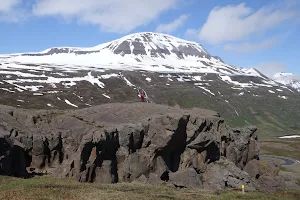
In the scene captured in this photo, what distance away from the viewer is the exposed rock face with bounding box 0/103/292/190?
46.2 m

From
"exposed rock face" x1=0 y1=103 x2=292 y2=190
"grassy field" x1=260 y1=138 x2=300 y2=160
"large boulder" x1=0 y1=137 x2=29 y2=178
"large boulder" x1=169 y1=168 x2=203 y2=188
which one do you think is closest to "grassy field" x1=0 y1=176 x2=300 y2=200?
"large boulder" x1=0 y1=137 x2=29 y2=178

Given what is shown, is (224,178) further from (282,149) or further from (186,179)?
(282,149)

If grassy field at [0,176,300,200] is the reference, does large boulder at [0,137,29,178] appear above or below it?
above

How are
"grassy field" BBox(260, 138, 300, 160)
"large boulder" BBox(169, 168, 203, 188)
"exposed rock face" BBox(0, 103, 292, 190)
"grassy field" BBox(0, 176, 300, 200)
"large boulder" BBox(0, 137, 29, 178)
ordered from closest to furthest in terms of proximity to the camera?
1. "grassy field" BBox(0, 176, 300, 200)
2. "large boulder" BBox(0, 137, 29, 178)
3. "exposed rock face" BBox(0, 103, 292, 190)
4. "large boulder" BBox(169, 168, 203, 188)
5. "grassy field" BBox(260, 138, 300, 160)

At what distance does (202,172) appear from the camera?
191 feet

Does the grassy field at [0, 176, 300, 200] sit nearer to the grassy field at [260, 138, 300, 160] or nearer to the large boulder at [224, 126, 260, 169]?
the large boulder at [224, 126, 260, 169]

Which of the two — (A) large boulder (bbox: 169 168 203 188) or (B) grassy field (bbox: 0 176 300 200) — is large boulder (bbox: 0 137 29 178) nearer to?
(B) grassy field (bbox: 0 176 300 200)

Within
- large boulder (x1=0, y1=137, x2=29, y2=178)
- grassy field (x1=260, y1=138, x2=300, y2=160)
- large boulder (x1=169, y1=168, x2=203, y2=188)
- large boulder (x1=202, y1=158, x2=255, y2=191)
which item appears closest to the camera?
large boulder (x1=0, y1=137, x2=29, y2=178)

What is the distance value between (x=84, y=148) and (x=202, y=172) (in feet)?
71.0

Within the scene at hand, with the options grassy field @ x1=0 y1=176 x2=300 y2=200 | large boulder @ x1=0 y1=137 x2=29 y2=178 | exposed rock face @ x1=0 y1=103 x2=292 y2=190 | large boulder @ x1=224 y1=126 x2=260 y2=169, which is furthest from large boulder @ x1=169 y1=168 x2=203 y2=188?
large boulder @ x1=0 y1=137 x2=29 y2=178

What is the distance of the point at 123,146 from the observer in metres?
51.1

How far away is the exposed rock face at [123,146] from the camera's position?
4622cm

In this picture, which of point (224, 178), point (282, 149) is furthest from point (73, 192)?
point (282, 149)

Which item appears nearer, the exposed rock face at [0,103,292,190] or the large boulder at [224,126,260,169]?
the exposed rock face at [0,103,292,190]
